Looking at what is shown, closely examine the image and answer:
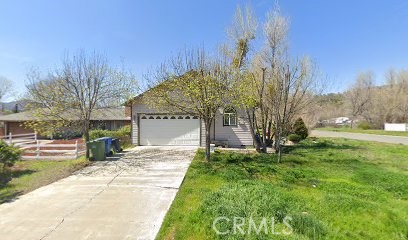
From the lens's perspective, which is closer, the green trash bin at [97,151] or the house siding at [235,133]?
the green trash bin at [97,151]

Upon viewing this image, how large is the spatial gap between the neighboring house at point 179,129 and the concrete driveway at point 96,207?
24.2ft

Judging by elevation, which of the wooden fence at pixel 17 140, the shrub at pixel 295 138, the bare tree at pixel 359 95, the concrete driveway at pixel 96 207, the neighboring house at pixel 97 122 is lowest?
the concrete driveway at pixel 96 207

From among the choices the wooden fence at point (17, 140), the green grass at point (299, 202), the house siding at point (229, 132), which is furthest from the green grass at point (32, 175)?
A: the house siding at point (229, 132)

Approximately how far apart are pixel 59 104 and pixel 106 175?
4.85 meters

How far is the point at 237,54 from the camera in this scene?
13602 millimetres

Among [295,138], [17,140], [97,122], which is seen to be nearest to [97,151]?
[17,140]

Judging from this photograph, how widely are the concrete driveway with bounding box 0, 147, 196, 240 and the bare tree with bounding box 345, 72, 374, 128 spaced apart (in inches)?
2207

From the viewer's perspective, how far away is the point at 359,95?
5397cm

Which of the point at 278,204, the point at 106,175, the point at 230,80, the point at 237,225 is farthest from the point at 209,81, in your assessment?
the point at 237,225

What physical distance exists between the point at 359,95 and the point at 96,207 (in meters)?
61.7

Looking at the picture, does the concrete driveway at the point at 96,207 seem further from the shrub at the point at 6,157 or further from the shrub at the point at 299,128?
the shrub at the point at 299,128

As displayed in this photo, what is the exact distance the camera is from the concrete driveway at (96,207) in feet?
14.6

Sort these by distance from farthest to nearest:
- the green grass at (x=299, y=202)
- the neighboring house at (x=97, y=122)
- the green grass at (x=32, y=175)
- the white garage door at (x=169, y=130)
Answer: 1. the neighboring house at (x=97, y=122)
2. the white garage door at (x=169, y=130)
3. the green grass at (x=32, y=175)
4. the green grass at (x=299, y=202)

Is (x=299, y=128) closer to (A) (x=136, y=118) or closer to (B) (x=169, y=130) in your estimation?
(B) (x=169, y=130)
